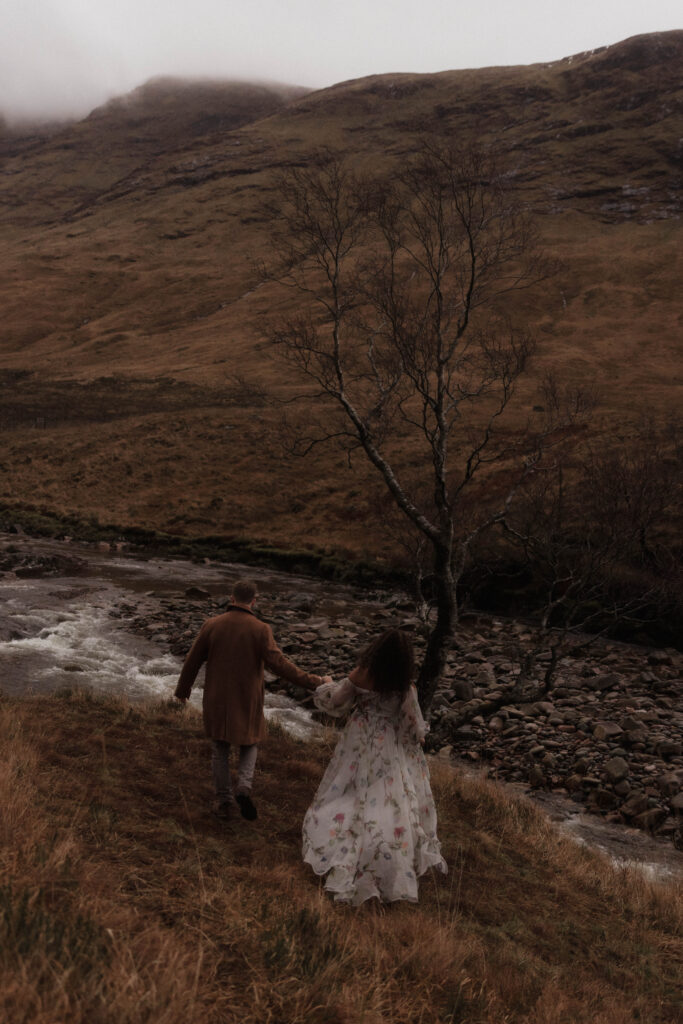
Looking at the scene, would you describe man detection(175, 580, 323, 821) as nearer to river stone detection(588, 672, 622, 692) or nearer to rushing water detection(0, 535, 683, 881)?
rushing water detection(0, 535, 683, 881)

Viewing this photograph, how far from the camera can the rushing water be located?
450 inches

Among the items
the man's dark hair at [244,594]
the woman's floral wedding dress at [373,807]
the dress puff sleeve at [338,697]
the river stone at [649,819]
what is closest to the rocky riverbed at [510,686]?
the river stone at [649,819]

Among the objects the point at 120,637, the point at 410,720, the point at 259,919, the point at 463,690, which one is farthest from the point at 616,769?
the point at 120,637

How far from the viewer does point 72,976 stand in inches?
121

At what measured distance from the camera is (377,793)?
19.6ft

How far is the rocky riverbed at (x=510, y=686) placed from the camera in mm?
12938

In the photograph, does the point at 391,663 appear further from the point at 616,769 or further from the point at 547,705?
the point at 547,705

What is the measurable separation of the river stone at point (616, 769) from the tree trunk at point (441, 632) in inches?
152

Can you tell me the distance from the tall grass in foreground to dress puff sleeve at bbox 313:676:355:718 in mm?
1341

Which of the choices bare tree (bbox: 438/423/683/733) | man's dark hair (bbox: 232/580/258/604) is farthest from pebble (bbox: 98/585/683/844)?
man's dark hair (bbox: 232/580/258/604)

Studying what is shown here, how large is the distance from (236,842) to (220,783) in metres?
0.73

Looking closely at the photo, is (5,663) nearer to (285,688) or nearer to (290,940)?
(285,688)

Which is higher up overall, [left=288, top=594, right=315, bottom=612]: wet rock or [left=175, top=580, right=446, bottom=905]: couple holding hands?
[left=175, top=580, right=446, bottom=905]: couple holding hands

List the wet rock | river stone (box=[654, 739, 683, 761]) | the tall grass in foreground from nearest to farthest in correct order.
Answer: the tall grass in foreground → river stone (box=[654, 739, 683, 761]) → the wet rock
